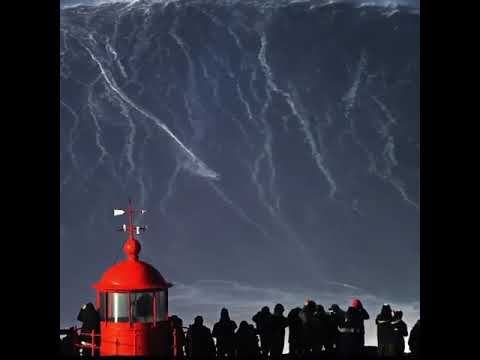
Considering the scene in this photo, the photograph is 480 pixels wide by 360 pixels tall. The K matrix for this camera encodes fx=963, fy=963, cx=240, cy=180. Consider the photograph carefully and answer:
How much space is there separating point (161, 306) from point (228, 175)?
1233 inches

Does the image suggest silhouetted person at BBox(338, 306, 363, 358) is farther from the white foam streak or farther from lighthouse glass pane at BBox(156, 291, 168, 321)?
the white foam streak

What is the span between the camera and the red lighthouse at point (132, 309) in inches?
397

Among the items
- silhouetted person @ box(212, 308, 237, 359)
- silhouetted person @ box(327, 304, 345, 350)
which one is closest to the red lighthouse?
silhouetted person @ box(212, 308, 237, 359)

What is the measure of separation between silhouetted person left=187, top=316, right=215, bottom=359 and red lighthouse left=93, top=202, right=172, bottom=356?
42 cm

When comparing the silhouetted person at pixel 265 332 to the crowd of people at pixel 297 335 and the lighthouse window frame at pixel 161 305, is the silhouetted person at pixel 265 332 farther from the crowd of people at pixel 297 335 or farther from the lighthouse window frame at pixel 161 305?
the lighthouse window frame at pixel 161 305

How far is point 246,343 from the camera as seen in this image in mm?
10766

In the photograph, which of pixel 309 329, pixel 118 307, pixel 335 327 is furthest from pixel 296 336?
pixel 118 307

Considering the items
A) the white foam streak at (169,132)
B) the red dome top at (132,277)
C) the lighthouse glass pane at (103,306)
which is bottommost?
the lighthouse glass pane at (103,306)

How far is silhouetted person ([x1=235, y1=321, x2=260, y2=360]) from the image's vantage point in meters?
10.8

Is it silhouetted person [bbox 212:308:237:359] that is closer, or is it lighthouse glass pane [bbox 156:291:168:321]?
lighthouse glass pane [bbox 156:291:168:321]

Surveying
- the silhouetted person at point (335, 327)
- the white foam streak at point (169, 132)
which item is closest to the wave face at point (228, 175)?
the white foam streak at point (169, 132)

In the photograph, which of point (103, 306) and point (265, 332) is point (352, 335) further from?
point (103, 306)

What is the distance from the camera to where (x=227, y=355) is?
10750 millimetres

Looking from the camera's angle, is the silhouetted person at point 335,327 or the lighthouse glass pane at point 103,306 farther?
the silhouetted person at point 335,327
